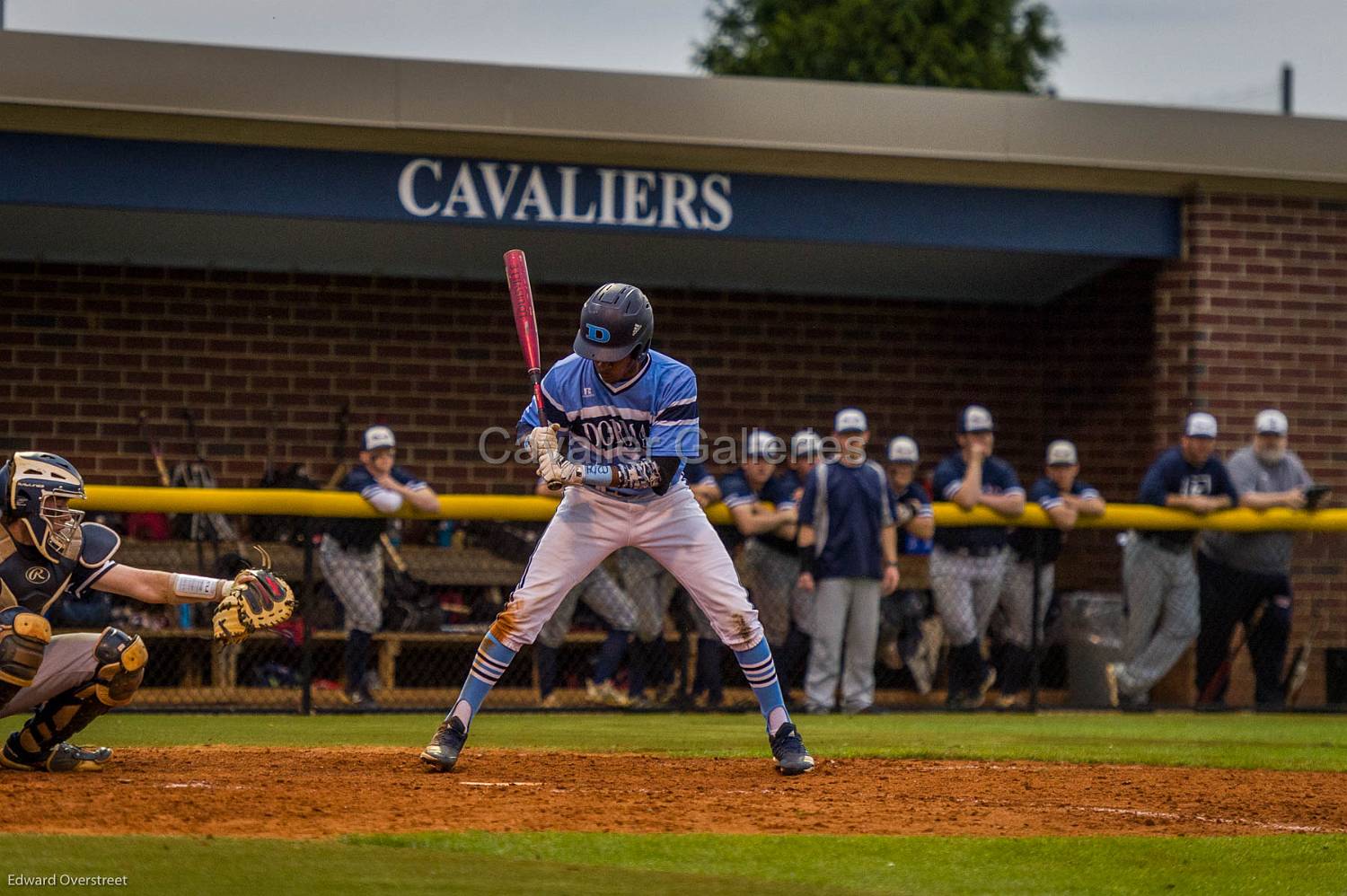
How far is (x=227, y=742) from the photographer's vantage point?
7770 mm

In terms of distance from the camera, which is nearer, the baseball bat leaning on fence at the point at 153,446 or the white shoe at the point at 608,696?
the white shoe at the point at 608,696

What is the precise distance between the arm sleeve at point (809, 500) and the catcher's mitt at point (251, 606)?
15.9ft

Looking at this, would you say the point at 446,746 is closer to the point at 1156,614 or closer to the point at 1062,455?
the point at 1156,614

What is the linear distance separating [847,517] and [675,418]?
4.26 meters

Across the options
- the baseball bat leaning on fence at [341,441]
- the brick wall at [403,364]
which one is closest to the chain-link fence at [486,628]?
the brick wall at [403,364]

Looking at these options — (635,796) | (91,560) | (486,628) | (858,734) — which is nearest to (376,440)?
(486,628)

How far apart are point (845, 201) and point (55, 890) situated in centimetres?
948

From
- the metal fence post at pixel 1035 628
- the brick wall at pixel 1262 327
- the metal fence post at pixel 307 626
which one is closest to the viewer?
the metal fence post at pixel 307 626

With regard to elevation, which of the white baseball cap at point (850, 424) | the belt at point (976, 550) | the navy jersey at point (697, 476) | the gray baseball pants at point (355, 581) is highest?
the white baseball cap at point (850, 424)

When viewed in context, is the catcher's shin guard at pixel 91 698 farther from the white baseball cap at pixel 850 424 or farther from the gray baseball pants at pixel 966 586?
the gray baseball pants at pixel 966 586

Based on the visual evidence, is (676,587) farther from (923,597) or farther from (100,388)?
(100,388)

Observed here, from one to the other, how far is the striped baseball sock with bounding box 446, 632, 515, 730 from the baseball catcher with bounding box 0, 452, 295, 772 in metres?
0.76

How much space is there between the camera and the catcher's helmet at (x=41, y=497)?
19.6ft

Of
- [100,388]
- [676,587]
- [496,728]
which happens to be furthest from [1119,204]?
[100,388]
